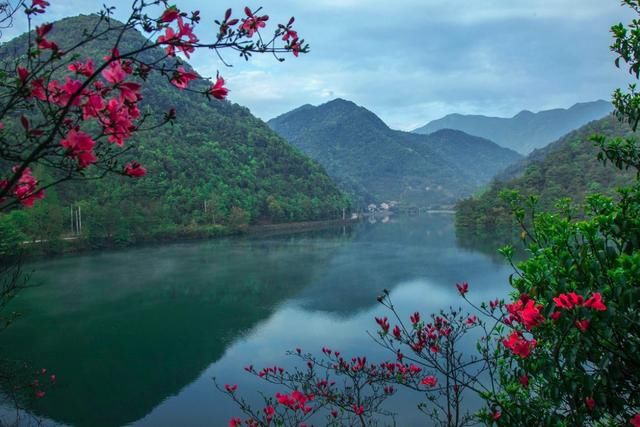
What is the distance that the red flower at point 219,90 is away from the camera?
4.73 feet

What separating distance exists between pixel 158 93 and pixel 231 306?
4262 centimetres

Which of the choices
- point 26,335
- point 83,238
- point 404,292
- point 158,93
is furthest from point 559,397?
point 158,93

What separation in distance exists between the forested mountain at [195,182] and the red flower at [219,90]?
73.7 ft

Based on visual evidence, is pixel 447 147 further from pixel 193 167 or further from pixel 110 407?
pixel 110 407

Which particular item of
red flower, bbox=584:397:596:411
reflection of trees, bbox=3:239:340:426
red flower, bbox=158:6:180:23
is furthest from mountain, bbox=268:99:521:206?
red flower, bbox=158:6:180:23

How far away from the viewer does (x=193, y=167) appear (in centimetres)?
4275

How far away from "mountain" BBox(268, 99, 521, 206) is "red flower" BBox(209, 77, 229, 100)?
7788cm

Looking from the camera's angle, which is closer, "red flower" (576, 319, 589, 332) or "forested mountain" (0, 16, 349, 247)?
"red flower" (576, 319, 589, 332)

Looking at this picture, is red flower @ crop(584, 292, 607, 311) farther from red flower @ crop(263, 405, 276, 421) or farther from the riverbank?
the riverbank

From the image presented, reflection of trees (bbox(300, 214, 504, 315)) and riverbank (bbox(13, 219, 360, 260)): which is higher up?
riverbank (bbox(13, 219, 360, 260))

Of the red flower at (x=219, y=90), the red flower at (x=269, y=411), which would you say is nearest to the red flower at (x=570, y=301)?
the red flower at (x=219, y=90)

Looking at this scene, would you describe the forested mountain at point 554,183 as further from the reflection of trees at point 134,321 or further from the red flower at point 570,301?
the red flower at point 570,301

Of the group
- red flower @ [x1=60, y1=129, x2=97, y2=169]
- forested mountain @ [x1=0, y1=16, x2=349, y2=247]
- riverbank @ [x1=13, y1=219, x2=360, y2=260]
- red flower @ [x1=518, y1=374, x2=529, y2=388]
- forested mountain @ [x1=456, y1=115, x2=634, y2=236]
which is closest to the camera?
red flower @ [x1=60, y1=129, x2=97, y2=169]

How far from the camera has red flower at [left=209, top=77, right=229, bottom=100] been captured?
1441 mm
